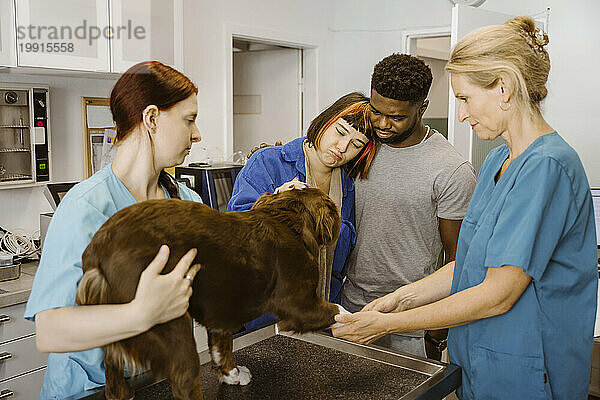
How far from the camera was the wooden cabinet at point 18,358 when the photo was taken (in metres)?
2.31

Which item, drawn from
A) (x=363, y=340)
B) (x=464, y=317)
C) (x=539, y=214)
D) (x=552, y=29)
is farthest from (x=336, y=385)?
(x=552, y=29)

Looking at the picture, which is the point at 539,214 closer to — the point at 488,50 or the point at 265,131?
the point at 488,50

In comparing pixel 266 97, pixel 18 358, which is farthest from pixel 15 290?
pixel 266 97

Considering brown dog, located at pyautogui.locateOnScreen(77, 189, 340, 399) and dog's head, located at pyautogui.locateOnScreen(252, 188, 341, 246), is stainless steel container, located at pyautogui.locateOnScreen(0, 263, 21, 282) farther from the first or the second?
dog's head, located at pyautogui.locateOnScreen(252, 188, 341, 246)

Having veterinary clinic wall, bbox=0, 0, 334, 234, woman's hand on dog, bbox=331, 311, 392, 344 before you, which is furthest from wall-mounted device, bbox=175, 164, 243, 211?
woman's hand on dog, bbox=331, 311, 392, 344

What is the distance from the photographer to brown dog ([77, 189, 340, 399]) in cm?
82

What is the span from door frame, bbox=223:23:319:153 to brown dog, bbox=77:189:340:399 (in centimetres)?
289

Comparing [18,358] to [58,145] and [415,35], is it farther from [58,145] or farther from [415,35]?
[415,35]

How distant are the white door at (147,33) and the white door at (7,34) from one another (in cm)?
48

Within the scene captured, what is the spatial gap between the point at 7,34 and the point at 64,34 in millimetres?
253

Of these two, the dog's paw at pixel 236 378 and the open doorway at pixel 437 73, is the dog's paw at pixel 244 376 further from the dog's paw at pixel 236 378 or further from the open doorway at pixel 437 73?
the open doorway at pixel 437 73

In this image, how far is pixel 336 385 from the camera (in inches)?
46.0

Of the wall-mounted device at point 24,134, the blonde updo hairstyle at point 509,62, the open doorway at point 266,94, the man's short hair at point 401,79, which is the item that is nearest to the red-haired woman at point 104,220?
the blonde updo hairstyle at point 509,62

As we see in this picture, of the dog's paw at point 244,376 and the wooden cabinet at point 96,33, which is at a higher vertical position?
the wooden cabinet at point 96,33
